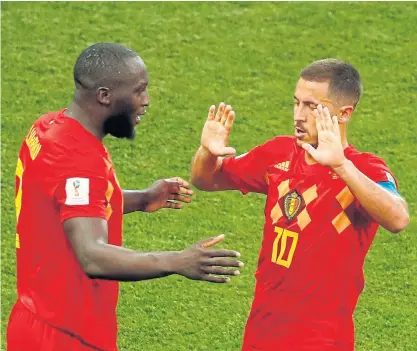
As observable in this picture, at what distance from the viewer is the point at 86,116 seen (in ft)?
19.2

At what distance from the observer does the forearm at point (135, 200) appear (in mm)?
6688

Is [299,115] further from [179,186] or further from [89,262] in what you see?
[89,262]

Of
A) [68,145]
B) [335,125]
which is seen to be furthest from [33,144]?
[335,125]

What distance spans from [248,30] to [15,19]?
2292mm

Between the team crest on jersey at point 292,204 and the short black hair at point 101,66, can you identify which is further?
the team crest on jersey at point 292,204

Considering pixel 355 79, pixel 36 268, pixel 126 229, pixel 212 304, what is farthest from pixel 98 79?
pixel 126 229

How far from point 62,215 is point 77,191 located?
129 millimetres

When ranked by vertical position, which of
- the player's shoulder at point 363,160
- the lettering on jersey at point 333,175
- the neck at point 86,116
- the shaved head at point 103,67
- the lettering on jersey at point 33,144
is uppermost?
the shaved head at point 103,67

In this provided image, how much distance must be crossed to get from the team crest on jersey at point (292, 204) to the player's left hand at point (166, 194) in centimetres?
58

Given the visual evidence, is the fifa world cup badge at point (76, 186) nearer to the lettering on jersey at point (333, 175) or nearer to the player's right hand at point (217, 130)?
the player's right hand at point (217, 130)

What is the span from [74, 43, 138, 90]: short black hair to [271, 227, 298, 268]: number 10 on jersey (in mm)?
1200

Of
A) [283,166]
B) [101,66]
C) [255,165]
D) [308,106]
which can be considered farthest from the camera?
[255,165]

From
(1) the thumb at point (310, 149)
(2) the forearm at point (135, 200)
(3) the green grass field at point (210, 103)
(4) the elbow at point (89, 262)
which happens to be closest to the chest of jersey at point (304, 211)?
(1) the thumb at point (310, 149)

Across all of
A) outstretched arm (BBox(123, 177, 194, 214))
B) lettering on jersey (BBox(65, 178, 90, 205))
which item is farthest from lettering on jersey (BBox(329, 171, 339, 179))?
lettering on jersey (BBox(65, 178, 90, 205))
